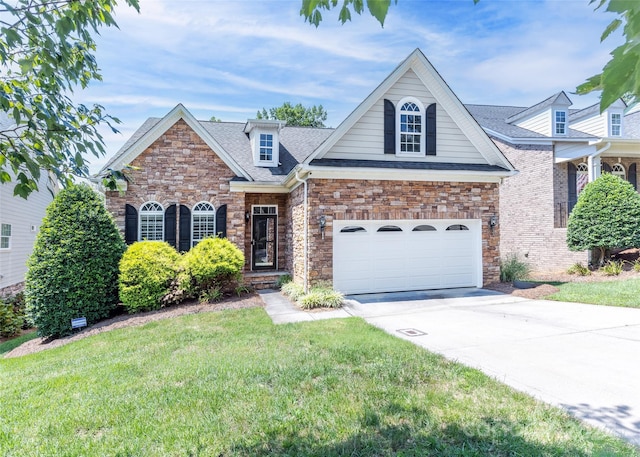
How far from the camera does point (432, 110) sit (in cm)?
1155

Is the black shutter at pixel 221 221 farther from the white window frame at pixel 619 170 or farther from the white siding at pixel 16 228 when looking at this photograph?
the white window frame at pixel 619 170

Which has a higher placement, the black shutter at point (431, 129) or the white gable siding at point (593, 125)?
the white gable siding at point (593, 125)

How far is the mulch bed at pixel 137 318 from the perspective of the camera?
8630 millimetres

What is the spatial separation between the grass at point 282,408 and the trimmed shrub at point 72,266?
3.33 metres

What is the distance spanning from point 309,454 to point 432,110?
11.0m

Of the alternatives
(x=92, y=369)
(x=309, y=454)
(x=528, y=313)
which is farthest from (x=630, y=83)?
(x=528, y=313)

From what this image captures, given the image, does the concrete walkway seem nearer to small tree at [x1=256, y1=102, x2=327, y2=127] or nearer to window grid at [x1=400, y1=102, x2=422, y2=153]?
window grid at [x1=400, y1=102, x2=422, y2=153]

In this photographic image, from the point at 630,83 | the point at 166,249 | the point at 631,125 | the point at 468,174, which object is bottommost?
the point at 166,249

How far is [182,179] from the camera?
12375 mm

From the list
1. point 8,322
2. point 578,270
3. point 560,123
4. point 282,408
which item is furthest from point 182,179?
point 560,123

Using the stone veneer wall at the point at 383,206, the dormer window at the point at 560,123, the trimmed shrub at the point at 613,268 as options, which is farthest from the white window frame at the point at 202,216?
the dormer window at the point at 560,123

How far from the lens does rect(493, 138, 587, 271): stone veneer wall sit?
16031 millimetres

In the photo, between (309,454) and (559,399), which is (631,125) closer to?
(559,399)

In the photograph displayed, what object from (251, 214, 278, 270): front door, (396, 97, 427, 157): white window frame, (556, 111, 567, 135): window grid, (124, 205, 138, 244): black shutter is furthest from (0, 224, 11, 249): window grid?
(556, 111, 567, 135): window grid
